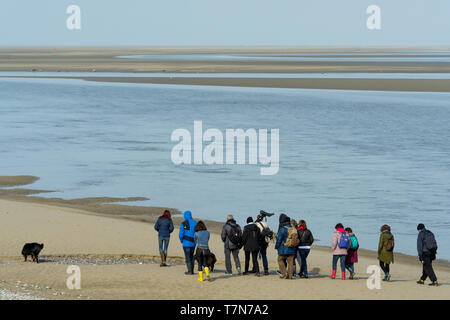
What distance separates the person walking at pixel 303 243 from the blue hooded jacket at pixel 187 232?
2.39 meters

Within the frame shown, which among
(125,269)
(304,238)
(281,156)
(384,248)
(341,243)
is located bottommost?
(125,269)

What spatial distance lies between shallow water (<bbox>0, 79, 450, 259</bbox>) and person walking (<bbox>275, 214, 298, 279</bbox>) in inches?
203

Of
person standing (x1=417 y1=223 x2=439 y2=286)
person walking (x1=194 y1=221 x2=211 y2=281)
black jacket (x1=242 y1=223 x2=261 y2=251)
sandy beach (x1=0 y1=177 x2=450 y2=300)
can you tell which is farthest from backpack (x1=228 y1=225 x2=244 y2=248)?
person standing (x1=417 y1=223 x2=439 y2=286)

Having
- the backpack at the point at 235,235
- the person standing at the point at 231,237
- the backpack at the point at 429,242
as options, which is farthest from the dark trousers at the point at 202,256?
the backpack at the point at 429,242

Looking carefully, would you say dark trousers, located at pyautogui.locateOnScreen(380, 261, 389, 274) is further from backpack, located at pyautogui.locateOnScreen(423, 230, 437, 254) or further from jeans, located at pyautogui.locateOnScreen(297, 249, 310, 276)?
jeans, located at pyautogui.locateOnScreen(297, 249, 310, 276)

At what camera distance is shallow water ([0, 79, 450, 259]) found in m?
25.6

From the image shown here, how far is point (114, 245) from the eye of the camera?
20.7 metres

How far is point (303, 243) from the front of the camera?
Result: 17062 mm

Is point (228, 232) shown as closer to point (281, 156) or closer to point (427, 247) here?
point (427, 247)

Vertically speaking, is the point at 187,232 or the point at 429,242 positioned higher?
the point at 187,232

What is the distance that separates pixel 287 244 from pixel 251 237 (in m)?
0.81

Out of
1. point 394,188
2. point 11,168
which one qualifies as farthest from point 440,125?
point 11,168

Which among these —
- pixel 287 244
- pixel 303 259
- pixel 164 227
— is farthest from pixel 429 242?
pixel 164 227
